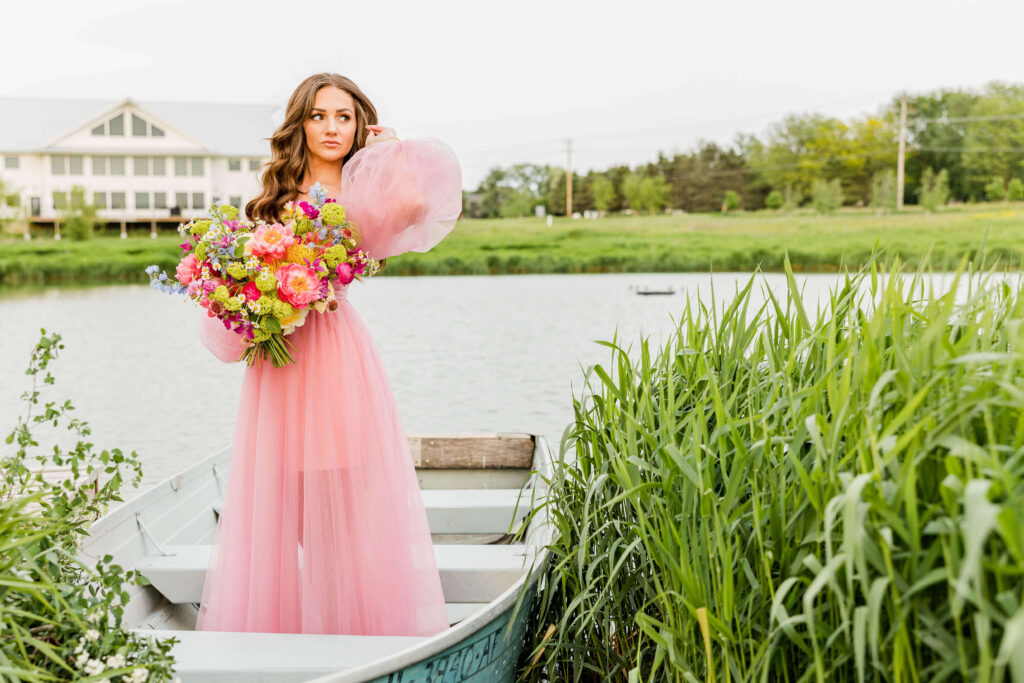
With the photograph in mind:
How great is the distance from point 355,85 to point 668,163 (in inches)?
2041

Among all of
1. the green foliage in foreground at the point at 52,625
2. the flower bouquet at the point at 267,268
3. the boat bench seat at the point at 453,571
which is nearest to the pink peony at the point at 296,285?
the flower bouquet at the point at 267,268

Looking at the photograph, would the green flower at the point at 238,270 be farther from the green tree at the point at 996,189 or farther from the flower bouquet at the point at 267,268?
the green tree at the point at 996,189

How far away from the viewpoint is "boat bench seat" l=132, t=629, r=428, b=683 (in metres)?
2.24

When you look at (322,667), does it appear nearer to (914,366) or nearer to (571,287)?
(914,366)

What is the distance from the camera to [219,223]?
8.60ft

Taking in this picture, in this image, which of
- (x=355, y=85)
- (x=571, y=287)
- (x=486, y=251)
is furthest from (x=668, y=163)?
(x=355, y=85)

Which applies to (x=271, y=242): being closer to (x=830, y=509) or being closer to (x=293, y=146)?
(x=293, y=146)

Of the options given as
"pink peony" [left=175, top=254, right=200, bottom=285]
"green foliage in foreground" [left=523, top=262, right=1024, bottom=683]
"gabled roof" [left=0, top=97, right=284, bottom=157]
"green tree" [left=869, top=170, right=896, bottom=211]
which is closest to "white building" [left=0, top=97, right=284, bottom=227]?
"gabled roof" [left=0, top=97, right=284, bottom=157]

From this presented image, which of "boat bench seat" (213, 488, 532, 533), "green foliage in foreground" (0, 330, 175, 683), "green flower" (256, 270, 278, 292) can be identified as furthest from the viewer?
"boat bench seat" (213, 488, 532, 533)

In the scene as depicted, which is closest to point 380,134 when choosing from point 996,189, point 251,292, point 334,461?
point 251,292

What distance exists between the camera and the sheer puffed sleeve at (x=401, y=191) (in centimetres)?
265

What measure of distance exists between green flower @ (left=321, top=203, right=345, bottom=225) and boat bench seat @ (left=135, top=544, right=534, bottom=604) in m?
1.21

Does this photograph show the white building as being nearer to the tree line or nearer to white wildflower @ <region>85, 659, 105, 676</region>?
the tree line

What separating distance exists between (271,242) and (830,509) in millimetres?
1596
